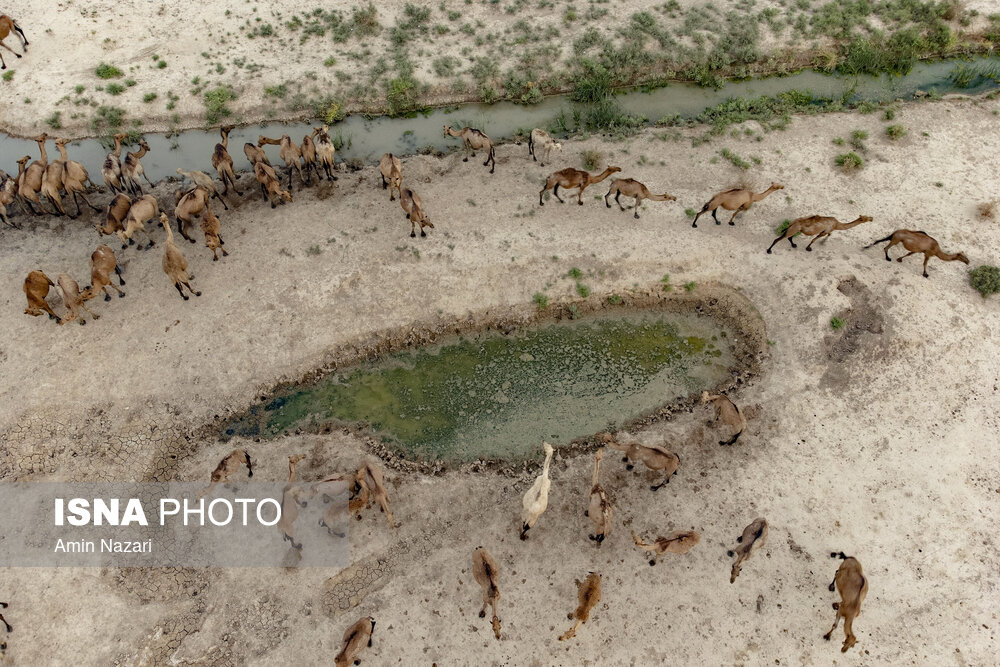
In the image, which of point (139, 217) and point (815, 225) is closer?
point (815, 225)

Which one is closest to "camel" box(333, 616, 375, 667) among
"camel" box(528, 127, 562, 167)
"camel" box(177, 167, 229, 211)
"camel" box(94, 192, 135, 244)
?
"camel" box(94, 192, 135, 244)

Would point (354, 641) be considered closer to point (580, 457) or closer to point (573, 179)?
point (580, 457)

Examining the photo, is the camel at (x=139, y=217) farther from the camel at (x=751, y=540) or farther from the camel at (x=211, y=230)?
the camel at (x=751, y=540)

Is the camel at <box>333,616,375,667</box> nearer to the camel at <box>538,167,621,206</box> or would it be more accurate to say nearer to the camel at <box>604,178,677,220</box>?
the camel at <box>538,167,621,206</box>

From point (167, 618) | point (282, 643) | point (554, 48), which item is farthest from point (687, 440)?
point (554, 48)

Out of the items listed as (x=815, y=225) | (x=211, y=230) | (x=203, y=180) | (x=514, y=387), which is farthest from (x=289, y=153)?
(x=815, y=225)

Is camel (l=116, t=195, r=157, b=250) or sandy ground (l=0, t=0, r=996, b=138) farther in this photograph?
sandy ground (l=0, t=0, r=996, b=138)

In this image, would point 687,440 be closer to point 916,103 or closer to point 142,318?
point 142,318
